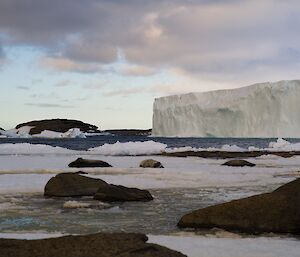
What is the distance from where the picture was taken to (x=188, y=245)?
5922 mm

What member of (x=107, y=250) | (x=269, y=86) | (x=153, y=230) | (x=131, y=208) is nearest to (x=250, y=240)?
(x=153, y=230)

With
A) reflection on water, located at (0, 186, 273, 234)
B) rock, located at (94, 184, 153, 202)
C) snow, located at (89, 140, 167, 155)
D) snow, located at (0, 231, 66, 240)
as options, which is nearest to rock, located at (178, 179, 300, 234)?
reflection on water, located at (0, 186, 273, 234)

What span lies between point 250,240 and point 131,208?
3436mm

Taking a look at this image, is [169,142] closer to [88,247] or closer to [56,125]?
[56,125]

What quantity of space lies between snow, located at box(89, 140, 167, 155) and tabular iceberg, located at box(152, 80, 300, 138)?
65.1 feet

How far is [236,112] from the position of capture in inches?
2442

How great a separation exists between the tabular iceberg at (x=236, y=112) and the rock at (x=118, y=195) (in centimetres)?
5045

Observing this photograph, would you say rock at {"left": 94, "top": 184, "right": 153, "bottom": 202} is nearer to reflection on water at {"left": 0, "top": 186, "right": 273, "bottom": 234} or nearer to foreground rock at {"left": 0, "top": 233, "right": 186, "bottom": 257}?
reflection on water at {"left": 0, "top": 186, "right": 273, "bottom": 234}

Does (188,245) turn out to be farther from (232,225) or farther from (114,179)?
(114,179)

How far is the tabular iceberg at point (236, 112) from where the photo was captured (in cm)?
5938

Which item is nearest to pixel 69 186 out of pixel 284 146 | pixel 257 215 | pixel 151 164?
pixel 257 215

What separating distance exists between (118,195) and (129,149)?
29.9 m

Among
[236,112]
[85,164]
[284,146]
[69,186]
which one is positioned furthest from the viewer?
[236,112]

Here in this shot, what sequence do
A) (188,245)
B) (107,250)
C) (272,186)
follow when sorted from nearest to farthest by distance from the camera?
(107,250) < (188,245) < (272,186)
